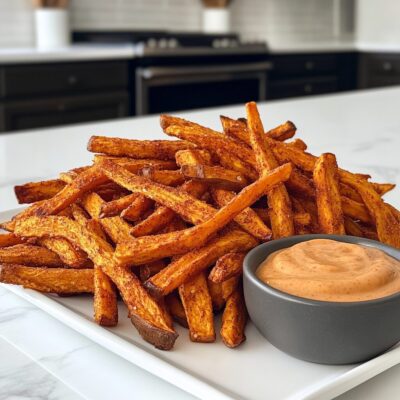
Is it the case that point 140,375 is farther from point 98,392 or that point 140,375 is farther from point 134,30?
point 134,30

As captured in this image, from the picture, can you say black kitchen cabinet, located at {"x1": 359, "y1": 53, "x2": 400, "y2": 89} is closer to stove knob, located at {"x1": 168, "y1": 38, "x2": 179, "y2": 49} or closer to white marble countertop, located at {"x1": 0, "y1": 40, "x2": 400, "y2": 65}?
white marble countertop, located at {"x1": 0, "y1": 40, "x2": 400, "y2": 65}

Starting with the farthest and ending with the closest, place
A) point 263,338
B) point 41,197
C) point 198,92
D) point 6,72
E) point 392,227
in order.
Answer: point 198,92, point 6,72, point 41,197, point 392,227, point 263,338

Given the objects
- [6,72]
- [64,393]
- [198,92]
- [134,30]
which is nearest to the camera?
[64,393]

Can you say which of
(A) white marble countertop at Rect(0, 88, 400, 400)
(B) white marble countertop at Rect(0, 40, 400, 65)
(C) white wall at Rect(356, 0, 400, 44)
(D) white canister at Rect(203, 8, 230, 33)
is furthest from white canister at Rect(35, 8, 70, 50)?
(C) white wall at Rect(356, 0, 400, 44)

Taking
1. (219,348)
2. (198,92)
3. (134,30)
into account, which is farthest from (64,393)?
(134,30)

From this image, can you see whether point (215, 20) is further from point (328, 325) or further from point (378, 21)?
point (328, 325)

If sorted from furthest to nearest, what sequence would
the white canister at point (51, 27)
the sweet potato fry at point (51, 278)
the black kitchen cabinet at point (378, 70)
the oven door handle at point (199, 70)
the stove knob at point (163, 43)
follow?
the black kitchen cabinet at point (378, 70) → the white canister at point (51, 27) → the stove knob at point (163, 43) → the oven door handle at point (199, 70) → the sweet potato fry at point (51, 278)

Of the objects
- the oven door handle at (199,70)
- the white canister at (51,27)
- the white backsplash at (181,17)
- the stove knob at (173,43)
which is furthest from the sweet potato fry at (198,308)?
the white backsplash at (181,17)

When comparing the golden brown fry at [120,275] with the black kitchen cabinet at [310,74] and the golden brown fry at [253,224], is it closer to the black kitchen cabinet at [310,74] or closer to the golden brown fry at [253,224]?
the golden brown fry at [253,224]
